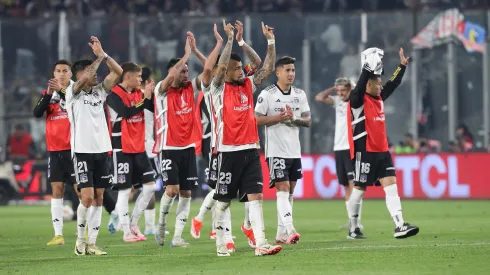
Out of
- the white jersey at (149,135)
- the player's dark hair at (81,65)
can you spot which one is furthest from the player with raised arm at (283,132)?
the white jersey at (149,135)

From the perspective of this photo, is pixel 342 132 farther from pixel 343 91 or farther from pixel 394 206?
pixel 394 206

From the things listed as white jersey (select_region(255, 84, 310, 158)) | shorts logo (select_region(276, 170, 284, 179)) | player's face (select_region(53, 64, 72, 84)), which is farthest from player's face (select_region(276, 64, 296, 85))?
player's face (select_region(53, 64, 72, 84))

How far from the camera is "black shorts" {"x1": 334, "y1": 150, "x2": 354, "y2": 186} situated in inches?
771

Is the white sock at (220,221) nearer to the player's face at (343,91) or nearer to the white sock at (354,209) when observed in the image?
the white sock at (354,209)

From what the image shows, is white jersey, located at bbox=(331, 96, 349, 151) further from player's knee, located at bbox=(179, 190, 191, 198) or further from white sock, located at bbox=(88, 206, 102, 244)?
white sock, located at bbox=(88, 206, 102, 244)

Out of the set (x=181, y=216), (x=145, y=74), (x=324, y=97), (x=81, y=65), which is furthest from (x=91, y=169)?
(x=324, y=97)

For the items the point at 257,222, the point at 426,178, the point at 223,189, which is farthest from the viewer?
the point at 426,178

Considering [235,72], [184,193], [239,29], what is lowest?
[184,193]

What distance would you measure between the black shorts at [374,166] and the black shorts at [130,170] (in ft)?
11.9

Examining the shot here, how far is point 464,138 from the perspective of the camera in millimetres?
30875

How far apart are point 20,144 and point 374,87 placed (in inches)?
728

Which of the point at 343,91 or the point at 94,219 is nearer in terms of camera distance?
the point at 94,219

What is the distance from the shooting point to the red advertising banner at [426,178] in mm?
29656

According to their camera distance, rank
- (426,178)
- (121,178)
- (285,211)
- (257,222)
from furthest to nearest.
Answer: (426,178), (121,178), (285,211), (257,222)
